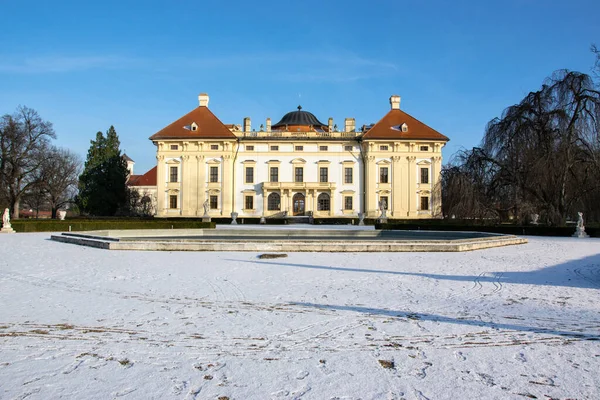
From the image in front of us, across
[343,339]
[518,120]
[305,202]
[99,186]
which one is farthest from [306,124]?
[343,339]

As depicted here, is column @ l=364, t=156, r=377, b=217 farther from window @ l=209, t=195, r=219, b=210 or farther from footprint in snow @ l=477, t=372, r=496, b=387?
footprint in snow @ l=477, t=372, r=496, b=387

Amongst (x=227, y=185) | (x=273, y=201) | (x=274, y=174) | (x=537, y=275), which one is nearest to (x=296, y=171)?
(x=274, y=174)

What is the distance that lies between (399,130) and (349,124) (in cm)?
546

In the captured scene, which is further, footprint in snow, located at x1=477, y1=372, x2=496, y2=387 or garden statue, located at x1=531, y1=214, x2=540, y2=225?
garden statue, located at x1=531, y1=214, x2=540, y2=225

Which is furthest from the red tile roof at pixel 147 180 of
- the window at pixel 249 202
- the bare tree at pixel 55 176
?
the window at pixel 249 202

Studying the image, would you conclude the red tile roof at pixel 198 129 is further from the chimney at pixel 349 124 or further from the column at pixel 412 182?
the column at pixel 412 182

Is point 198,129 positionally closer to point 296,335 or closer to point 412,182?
point 412,182

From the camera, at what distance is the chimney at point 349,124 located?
45312 millimetres

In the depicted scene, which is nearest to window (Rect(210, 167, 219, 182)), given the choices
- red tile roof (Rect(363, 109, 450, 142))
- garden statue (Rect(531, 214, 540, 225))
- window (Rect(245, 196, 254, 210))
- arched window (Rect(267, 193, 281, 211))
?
window (Rect(245, 196, 254, 210))

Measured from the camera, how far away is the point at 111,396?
295cm

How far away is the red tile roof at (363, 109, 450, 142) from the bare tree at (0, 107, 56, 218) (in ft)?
97.0

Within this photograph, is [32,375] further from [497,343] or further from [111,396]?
[497,343]

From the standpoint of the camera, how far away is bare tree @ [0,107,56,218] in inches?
1357

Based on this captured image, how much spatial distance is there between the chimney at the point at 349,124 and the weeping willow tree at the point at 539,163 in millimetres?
21620
